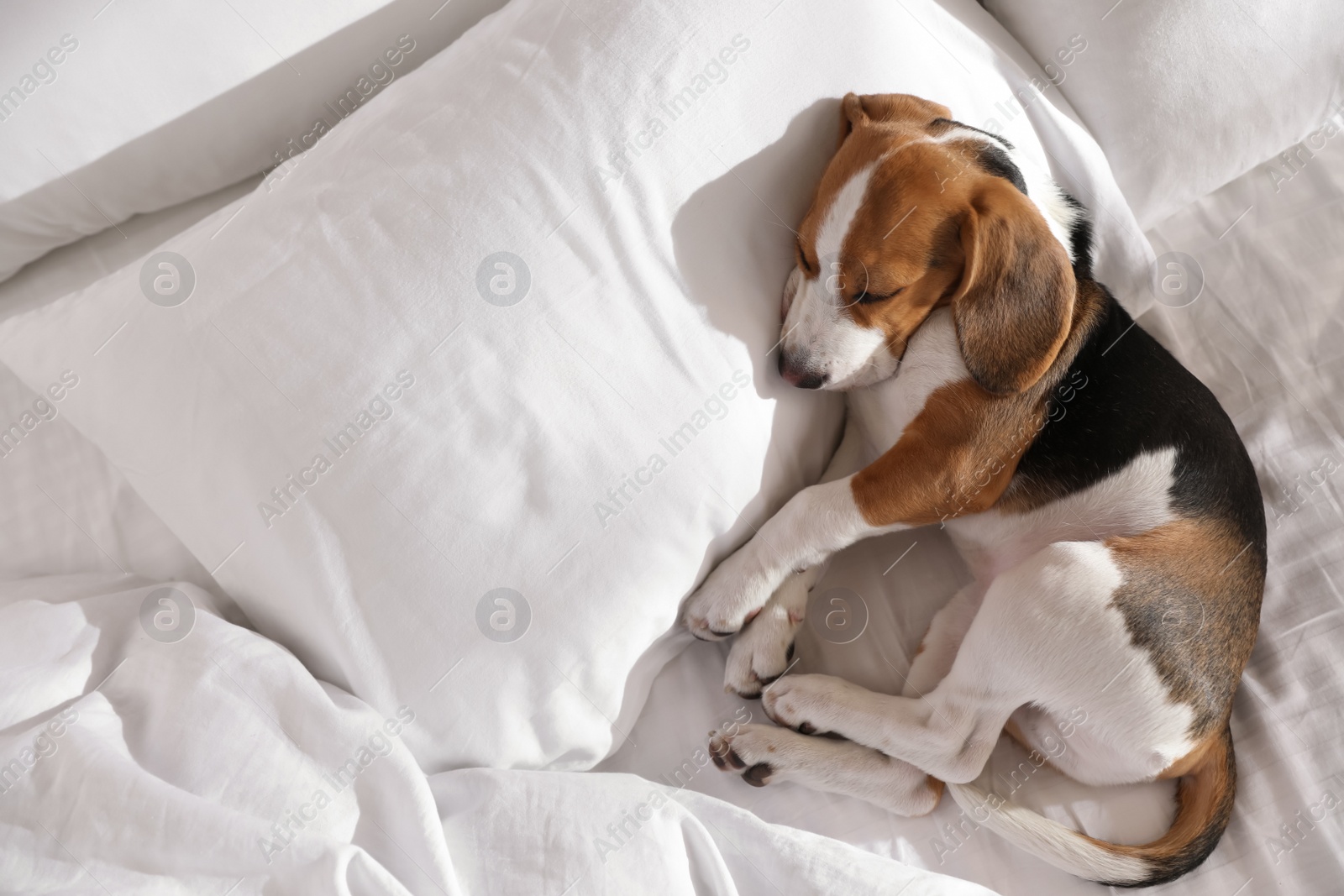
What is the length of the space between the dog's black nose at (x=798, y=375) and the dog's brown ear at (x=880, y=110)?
0.39 m

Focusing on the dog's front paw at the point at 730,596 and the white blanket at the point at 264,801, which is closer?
the white blanket at the point at 264,801

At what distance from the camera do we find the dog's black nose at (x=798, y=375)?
146cm

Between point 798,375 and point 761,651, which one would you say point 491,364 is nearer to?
point 798,375

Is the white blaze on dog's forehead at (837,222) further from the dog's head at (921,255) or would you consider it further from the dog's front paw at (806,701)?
the dog's front paw at (806,701)

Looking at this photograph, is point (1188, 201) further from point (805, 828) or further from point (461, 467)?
point (461, 467)

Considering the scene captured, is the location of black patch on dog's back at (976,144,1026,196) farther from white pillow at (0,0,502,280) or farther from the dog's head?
white pillow at (0,0,502,280)

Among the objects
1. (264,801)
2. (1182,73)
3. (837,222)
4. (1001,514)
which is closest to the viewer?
(264,801)

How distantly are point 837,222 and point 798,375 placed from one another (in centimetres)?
25

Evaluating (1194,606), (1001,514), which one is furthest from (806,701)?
(1194,606)

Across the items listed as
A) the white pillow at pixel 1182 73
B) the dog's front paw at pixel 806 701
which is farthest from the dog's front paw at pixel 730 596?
the white pillow at pixel 1182 73

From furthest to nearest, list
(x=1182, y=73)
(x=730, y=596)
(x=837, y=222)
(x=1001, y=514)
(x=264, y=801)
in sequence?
(x=1182, y=73)
(x=1001, y=514)
(x=730, y=596)
(x=837, y=222)
(x=264, y=801)

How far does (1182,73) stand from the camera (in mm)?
1791

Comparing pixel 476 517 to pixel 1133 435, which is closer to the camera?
pixel 476 517

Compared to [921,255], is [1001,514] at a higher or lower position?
lower
